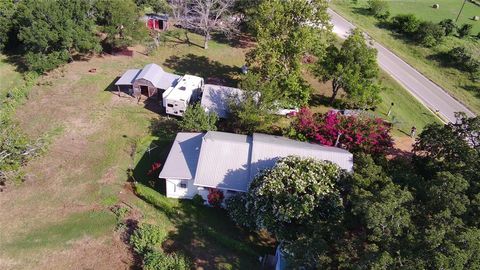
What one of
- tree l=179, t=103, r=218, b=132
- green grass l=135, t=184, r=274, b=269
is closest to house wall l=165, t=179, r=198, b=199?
green grass l=135, t=184, r=274, b=269

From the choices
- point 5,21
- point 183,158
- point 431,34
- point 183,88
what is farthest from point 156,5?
point 431,34

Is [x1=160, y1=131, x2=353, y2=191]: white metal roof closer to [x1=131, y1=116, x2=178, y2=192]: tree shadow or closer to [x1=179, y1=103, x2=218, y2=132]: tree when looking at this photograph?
[x1=131, y1=116, x2=178, y2=192]: tree shadow

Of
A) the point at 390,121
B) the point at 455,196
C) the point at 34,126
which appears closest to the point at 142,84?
the point at 34,126

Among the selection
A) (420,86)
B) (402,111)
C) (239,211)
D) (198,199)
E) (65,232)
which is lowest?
(65,232)

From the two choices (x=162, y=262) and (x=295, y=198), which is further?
(x=295, y=198)

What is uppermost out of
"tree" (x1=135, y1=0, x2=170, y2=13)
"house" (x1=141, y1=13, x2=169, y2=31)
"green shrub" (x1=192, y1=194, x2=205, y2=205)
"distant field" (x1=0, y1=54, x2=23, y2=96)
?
"tree" (x1=135, y1=0, x2=170, y2=13)

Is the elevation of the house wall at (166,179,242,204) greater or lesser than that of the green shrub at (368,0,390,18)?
lesser

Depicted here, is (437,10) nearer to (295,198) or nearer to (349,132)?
(349,132)

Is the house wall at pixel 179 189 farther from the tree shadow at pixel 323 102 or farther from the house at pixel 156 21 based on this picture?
the house at pixel 156 21
